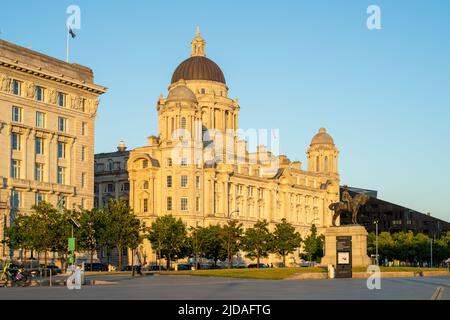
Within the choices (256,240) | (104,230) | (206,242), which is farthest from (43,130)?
(256,240)

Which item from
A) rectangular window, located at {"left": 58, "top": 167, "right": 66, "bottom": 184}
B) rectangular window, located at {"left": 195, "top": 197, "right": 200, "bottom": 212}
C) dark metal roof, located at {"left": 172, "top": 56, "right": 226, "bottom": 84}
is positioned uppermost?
dark metal roof, located at {"left": 172, "top": 56, "right": 226, "bottom": 84}

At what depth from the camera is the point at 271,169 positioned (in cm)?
17425

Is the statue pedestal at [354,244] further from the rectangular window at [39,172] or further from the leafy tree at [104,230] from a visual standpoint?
the rectangular window at [39,172]

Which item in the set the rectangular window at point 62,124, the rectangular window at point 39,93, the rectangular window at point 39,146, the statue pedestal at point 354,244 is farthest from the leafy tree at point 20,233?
the statue pedestal at point 354,244

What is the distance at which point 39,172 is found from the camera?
104 meters

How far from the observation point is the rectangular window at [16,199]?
→ 319 ft

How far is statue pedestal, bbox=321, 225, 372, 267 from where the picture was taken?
253 ft

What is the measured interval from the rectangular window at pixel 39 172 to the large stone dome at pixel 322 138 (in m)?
102

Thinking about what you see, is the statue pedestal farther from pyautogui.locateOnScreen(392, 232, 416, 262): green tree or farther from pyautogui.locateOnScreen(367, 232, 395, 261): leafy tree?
pyautogui.locateOnScreen(392, 232, 416, 262): green tree

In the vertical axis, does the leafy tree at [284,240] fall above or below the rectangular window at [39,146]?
below

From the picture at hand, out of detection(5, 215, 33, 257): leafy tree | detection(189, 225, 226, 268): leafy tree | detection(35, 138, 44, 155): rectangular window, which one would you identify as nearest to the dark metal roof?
detection(189, 225, 226, 268): leafy tree

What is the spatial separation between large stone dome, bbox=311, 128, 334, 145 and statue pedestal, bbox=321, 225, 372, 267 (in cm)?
11576

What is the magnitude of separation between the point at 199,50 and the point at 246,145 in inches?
967
